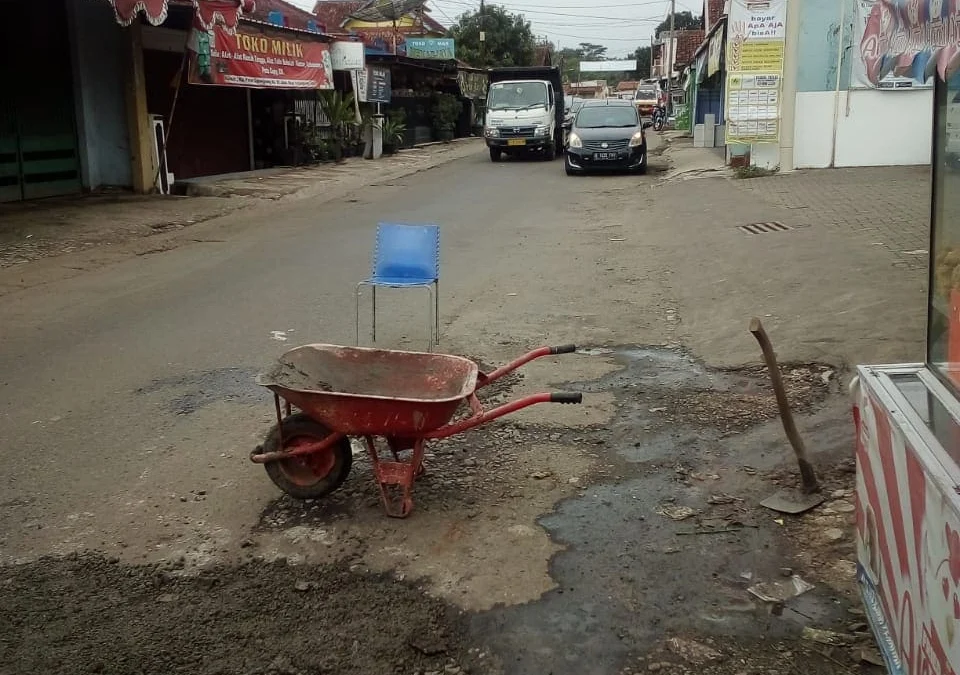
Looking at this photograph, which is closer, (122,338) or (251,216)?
(122,338)

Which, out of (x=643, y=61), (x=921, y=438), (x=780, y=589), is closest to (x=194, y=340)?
(x=780, y=589)

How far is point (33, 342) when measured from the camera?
6.92 metres

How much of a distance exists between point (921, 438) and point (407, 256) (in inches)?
183

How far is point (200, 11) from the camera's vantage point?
14.8 metres

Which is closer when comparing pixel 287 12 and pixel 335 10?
pixel 287 12

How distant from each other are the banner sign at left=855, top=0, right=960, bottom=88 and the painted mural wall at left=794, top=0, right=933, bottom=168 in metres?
15.3

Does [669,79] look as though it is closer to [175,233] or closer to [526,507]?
[175,233]

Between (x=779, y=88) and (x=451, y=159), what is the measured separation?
40.0 ft

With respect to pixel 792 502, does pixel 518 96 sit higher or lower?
higher

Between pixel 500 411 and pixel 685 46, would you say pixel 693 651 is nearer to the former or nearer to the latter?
pixel 500 411

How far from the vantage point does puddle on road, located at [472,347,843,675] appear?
3158 mm

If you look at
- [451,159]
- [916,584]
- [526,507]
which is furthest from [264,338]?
[451,159]

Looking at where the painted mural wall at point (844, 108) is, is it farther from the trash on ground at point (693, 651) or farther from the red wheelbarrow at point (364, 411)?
the trash on ground at point (693, 651)

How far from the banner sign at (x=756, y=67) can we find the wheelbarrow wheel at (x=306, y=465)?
14831 mm
